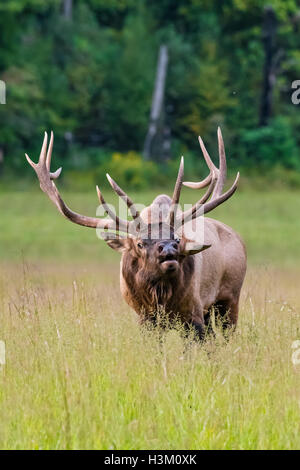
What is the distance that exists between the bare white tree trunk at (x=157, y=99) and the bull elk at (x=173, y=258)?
26192 millimetres

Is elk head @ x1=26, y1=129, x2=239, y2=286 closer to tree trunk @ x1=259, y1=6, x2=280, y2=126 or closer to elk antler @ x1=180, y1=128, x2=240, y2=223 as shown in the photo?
elk antler @ x1=180, y1=128, x2=240, y2=223

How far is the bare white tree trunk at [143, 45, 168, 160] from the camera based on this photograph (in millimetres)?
35750

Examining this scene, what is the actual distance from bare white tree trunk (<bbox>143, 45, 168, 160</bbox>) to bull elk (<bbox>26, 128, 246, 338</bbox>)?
26.2 metres

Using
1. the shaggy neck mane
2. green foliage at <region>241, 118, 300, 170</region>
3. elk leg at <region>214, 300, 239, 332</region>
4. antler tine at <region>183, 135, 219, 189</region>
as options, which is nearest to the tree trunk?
green foliage at <region>241, 118, 300, 170</region>

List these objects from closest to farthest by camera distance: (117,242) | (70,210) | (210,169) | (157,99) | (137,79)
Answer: (117,242) → (70,210) → (210,169) → (157,99) → (137,79)

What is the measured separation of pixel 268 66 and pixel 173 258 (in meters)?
29.8

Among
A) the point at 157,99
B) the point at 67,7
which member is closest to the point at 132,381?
the point at 157,99

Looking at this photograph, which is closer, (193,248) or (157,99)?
(193,248)

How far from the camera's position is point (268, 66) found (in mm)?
36906

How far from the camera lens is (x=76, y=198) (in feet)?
93.3

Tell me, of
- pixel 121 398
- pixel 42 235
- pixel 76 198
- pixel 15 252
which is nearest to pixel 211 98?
pixel 76 198

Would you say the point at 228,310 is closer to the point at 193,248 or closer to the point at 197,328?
the point at 197,328

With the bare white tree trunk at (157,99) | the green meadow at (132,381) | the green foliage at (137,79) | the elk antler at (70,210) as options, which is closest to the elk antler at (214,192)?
the elk antler at (70,210)

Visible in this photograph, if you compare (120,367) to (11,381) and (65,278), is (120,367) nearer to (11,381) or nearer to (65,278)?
(11,381)
